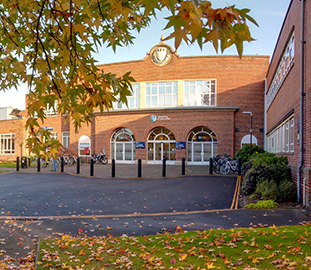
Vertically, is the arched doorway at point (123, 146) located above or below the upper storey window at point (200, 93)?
below

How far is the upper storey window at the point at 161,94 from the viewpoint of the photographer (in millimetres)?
30828

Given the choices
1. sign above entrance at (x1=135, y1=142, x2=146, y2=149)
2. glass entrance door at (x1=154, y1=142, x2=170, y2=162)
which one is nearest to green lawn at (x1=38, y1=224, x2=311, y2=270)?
glass entrance door at (x1=154, y1=142, x2=170, y2=162)

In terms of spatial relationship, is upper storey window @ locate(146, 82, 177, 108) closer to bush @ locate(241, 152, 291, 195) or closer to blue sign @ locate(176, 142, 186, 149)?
blue sign @ locate(176, 142, 186, 149)

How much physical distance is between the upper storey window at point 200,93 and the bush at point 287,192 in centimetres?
2012

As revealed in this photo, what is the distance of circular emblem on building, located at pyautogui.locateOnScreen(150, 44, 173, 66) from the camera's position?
30997 millimetres

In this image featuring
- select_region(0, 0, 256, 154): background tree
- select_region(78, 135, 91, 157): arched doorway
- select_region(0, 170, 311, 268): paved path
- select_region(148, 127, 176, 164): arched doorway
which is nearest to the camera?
select_region(0, 0, 256, 154): background tree

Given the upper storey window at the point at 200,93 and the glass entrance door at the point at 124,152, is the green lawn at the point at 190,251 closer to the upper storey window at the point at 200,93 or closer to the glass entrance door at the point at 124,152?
the upper storey window at the point at 200,93

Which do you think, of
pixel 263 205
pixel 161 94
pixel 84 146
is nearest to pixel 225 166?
pixel 263 205

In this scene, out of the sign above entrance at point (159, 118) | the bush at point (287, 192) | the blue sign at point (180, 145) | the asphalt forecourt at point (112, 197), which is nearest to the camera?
the asphalt forecourt at point (112, 197)

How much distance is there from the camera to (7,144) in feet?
137

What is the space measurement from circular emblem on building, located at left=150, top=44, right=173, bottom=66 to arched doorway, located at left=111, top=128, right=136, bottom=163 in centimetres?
705

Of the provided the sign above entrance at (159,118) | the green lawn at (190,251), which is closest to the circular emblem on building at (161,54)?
the sign above entrance at (159,118)

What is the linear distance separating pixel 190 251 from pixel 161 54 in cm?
2770

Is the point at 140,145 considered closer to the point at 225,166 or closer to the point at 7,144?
the point at 225,166
